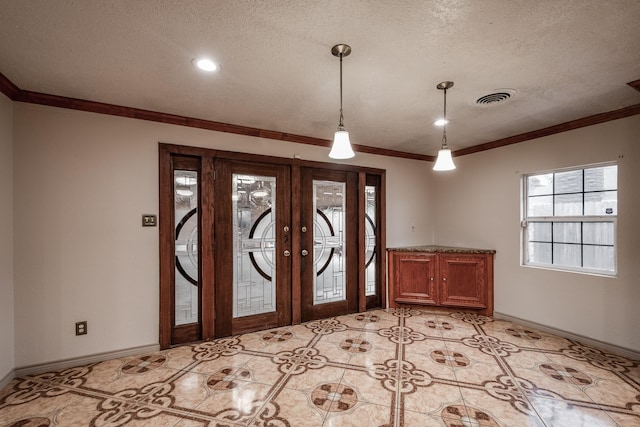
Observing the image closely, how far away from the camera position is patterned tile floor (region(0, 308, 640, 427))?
1.92m

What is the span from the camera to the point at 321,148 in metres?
3.85

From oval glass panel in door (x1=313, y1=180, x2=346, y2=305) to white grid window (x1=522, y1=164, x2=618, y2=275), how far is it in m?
2.34

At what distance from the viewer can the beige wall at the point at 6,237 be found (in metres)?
2.28

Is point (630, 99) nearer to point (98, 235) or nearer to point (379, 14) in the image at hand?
point (379, 14)

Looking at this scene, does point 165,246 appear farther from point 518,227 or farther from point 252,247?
point 518,227

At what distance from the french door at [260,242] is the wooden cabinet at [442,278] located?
26 centimetres

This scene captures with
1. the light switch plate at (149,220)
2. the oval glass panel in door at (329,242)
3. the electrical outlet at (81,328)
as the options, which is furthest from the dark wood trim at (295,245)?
the electrical outlet at (81,328)

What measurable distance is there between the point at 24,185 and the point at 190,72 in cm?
174

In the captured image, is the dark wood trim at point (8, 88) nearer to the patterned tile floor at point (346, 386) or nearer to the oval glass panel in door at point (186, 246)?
the oval glass panel in door at point (186, 246)

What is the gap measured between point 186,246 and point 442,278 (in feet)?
10.9

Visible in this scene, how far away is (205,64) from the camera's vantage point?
2.04 meters

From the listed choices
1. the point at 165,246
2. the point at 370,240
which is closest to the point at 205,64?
the point at 165,246

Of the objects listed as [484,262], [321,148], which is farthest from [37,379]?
[484,262]

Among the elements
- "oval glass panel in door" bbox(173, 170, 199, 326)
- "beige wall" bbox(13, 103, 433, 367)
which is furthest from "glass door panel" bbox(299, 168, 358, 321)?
"beige wall" bbox(13, 103, 433, 367)
